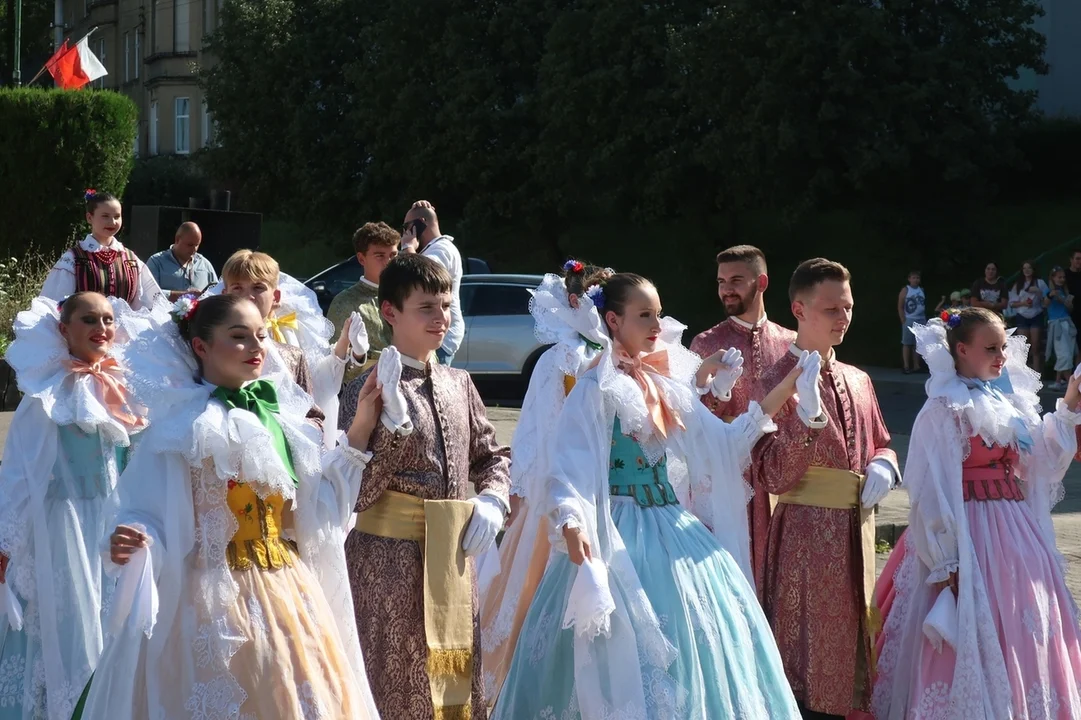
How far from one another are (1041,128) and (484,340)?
14.6 m

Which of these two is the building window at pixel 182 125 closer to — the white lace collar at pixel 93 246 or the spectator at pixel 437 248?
the white lace collar at pixel 93 246

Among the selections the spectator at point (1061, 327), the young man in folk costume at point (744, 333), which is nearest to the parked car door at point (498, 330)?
the spectator at point (1061, 327)

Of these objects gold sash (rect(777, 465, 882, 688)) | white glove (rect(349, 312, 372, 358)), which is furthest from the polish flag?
gold sash (rect(777, 465, 882, 688))

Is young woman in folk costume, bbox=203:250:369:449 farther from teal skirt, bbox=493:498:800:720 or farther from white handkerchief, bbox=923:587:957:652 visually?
white handkerchief, bbox=923:587:957:652

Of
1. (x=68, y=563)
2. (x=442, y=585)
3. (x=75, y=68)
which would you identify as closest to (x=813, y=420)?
(x=442, y=585)

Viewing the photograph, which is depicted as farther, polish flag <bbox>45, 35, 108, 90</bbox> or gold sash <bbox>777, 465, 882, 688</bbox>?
polish flag <bbox>45, 35, 108, 90</bbox>

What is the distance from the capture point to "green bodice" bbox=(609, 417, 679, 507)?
4887 millimetres

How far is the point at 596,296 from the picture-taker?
497 cm

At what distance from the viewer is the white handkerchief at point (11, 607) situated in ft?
16.6

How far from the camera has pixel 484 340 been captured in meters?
15.3

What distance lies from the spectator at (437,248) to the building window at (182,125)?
39.4m

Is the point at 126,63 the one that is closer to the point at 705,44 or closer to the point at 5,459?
the point at 705,44

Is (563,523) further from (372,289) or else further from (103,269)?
(103,269)

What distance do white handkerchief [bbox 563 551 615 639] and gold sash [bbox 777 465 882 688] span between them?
1319 millimetres
